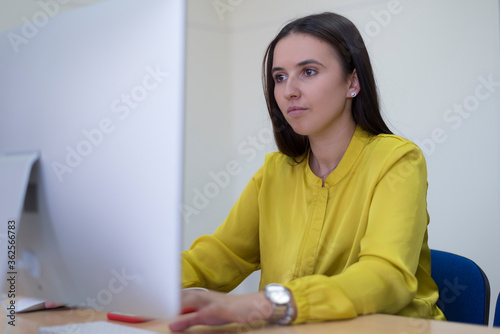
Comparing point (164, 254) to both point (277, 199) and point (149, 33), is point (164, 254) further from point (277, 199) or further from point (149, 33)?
point (277, 199)

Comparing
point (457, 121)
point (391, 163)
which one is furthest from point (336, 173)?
point (457, 121)

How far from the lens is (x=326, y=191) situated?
1.38 metres

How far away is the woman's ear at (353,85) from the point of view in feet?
4.79

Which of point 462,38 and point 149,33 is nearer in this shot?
point 149,33

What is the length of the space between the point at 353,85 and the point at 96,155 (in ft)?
3.25

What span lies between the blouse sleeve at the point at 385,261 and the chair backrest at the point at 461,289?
22cm

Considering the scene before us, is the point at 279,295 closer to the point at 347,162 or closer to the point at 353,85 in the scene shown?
the point at 347,162

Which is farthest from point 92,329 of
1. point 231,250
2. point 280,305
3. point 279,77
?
point 279,77

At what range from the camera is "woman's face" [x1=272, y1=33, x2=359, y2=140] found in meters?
1.38

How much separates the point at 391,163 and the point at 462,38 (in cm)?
156

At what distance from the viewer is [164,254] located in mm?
A: 585

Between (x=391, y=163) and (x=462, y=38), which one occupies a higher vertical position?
(x=462, y=38)

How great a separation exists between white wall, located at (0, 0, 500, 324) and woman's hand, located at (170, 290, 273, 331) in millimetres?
1863

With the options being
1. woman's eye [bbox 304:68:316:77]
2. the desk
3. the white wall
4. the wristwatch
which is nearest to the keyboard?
the desk
